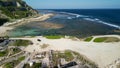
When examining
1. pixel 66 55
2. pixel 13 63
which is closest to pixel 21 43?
pixel 13 63

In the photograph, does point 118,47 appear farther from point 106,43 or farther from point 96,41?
point 96,41

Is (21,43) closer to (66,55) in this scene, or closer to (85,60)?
(66,55)

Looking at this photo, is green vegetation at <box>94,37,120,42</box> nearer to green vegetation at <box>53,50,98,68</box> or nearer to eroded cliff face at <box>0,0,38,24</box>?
green vegetation at <box>53,50,98,68</box>

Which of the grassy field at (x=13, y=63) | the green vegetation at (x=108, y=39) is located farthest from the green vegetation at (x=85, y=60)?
the green vegetation at (x=108, y=39)

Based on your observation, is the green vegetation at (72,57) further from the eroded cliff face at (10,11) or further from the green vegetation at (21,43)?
the eroded cliff face at (10,11)

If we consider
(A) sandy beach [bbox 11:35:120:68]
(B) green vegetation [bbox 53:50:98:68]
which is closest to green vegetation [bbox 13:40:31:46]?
(A) sandy beach [bbox 11:35:120:68]

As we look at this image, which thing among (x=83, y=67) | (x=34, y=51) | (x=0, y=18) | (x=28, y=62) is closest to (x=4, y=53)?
(x=34, y=51)

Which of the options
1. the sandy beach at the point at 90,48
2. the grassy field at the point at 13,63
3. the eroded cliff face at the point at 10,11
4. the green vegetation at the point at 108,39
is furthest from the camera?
the eroded cliff face at the point at 10,11

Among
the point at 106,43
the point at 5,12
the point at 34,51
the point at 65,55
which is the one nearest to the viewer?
the point at 65,55
